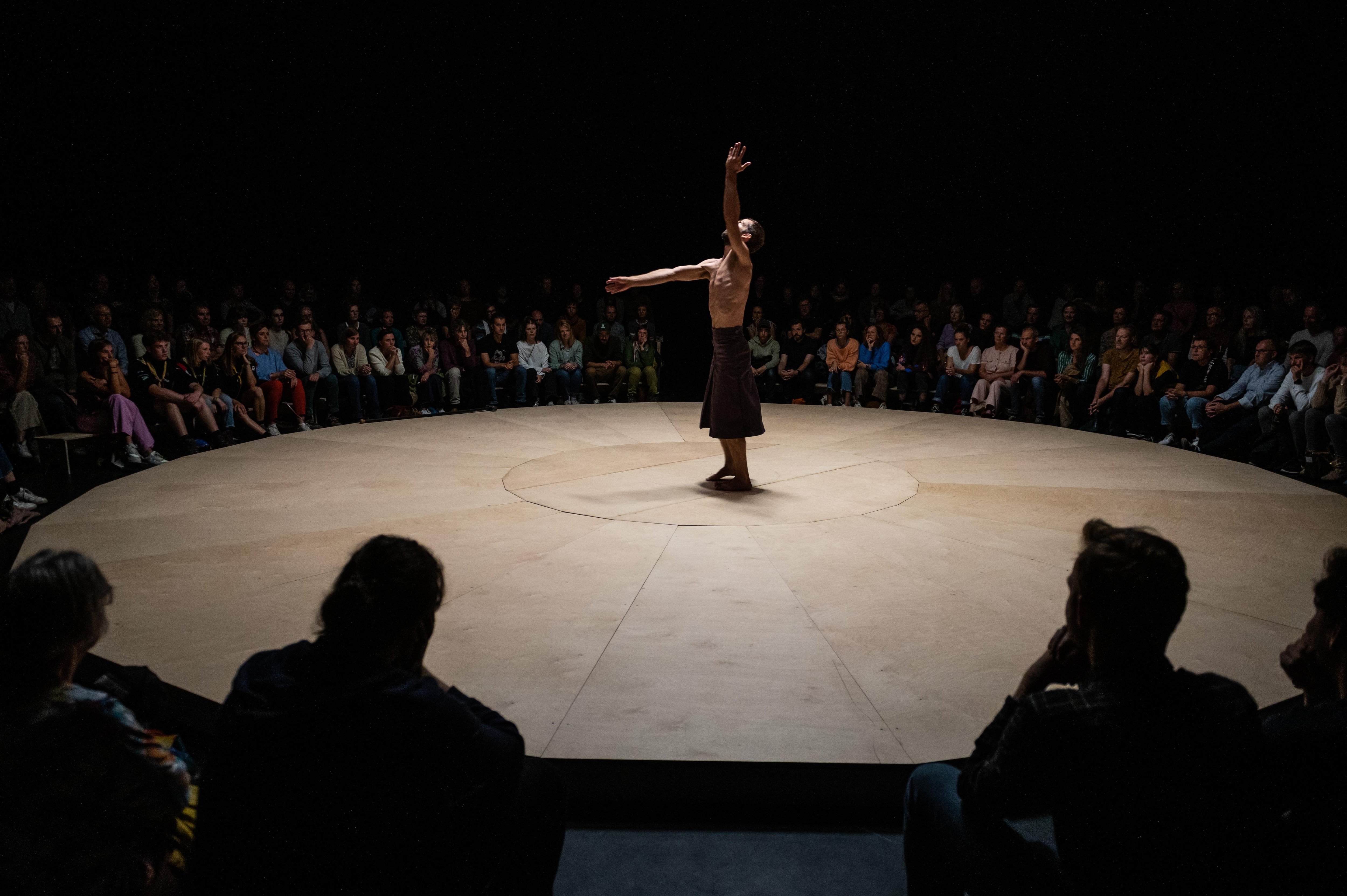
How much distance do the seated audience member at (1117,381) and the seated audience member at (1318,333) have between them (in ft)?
4.34

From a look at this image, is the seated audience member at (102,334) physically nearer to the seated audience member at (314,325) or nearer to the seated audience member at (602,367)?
the seated audience member at (314,325)

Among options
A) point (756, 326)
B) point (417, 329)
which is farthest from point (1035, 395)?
point (417, 329)

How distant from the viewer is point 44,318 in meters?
7.88

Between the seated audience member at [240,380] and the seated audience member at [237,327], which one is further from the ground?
the seated audience member at [237,327]

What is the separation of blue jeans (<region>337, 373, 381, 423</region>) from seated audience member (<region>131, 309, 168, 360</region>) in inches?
66.4

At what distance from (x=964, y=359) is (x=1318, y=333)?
325cm

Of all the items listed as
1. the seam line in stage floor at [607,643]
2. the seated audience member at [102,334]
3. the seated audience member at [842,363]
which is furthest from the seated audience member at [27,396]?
the seated audience member at [842,363]

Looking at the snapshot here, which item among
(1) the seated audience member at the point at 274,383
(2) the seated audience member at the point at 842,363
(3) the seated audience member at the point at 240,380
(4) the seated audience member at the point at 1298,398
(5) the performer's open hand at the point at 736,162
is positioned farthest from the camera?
(2) the seated audience member at the point at 842,363

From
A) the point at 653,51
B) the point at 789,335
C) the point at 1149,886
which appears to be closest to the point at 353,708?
the point at 1149,886

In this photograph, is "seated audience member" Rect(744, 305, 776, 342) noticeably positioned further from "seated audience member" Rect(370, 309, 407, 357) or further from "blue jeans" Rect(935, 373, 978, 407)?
"seated audience member" Rect(370, 309, 407, 357)

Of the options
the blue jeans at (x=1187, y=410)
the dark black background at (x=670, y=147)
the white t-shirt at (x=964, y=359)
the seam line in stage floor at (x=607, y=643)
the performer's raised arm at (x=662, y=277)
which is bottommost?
the blue jeans at (x=1187, y=410)

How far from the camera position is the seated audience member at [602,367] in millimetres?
10875

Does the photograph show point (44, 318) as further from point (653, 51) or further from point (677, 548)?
point (653, 51)

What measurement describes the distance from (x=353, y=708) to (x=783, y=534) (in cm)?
333
